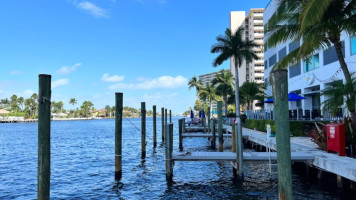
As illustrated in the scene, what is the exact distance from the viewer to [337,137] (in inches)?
390

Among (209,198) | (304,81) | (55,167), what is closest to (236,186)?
(209,198)

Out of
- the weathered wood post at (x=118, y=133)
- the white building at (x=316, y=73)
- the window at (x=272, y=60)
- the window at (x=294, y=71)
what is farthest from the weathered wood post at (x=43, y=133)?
the window at (x=272, y=60)

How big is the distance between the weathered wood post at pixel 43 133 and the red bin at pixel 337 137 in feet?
31.6

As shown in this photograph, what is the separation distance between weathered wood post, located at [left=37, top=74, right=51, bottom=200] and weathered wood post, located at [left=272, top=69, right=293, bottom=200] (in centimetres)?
495

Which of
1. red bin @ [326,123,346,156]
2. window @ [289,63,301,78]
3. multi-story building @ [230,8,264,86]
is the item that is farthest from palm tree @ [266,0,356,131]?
multi-story building @ [230,8,264,86]

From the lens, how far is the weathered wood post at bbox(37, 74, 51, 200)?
232 inches

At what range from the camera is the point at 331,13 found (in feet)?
40.2

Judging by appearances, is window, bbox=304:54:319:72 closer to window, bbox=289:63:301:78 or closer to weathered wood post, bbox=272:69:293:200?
window, bbox=289:63:301:78

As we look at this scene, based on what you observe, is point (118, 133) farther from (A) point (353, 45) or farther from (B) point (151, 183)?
(A) point (353, 45)

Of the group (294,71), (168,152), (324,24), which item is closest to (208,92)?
(294,71)

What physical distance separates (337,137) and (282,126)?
6131 millimetres

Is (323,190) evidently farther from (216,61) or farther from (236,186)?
(216,61)

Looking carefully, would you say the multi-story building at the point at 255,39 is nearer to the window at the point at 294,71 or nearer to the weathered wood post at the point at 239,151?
the window at the point at 294,71

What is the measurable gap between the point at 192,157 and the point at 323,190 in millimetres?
5011
